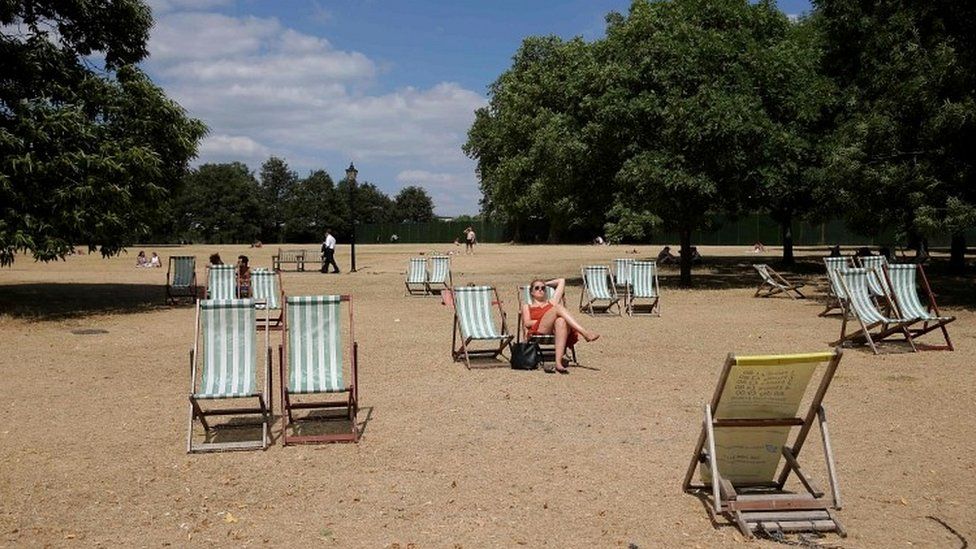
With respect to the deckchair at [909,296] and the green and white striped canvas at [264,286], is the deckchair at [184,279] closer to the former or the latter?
the green and white striped canvas at [264,286]

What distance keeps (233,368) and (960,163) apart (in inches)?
594

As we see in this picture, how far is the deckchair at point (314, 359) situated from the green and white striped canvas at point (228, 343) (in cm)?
28

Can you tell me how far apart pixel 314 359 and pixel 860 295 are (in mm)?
7744

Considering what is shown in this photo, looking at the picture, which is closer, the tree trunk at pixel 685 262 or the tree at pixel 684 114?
the tree at pixel 684 114

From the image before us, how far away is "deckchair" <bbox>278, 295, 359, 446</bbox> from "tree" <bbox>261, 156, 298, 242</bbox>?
291 ft

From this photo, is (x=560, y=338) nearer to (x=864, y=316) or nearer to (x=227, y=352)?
(x=227, y=352)

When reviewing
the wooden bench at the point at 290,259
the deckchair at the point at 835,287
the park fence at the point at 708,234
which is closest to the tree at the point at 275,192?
the park fence at the point at 708,234

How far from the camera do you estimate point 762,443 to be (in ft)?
15.5

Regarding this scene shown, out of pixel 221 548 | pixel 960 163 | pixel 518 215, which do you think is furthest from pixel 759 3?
pixel 518 215

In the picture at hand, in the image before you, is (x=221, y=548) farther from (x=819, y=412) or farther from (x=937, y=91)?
(x=937, y=91)

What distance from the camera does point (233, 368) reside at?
6582 mm

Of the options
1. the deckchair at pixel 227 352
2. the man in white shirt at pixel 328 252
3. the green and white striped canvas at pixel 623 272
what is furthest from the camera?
the man in white shirt at pixel 328 252

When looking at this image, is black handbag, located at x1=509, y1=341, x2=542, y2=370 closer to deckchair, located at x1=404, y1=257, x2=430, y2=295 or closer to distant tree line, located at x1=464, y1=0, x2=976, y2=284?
distant tree line, located at x1=464, y1=0, x2=976, y2=284

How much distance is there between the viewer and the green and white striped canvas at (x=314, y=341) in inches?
265
